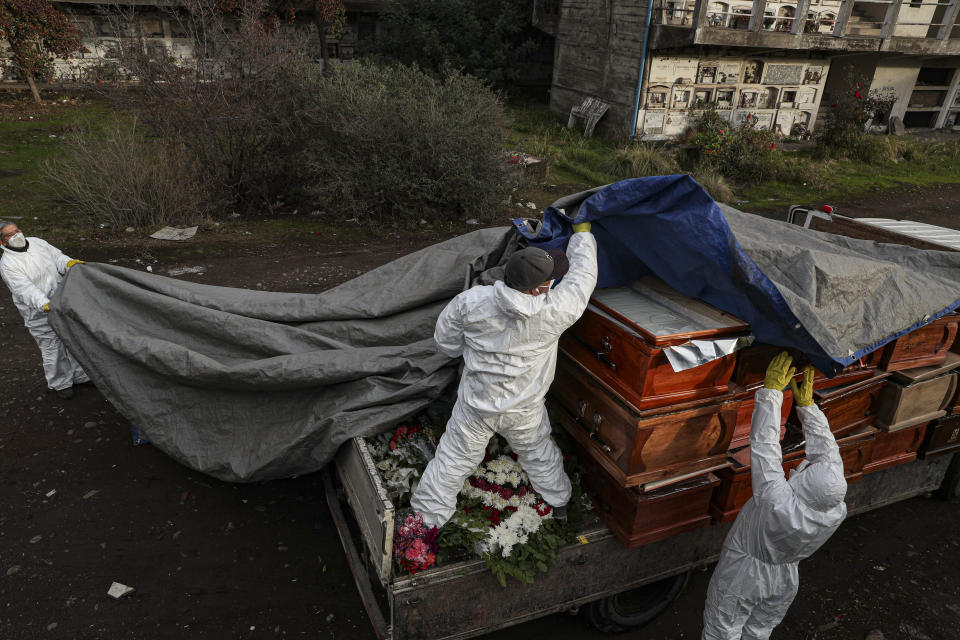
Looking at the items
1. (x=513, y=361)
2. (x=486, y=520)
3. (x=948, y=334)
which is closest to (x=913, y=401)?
(x=948, y=334)

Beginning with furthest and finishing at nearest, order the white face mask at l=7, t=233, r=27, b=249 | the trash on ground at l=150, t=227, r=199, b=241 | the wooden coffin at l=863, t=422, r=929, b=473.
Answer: the trash on ground at l=150, t=227, r=199, b=241 → the white face mask at l=7, t=233, r=27, b=249 → the wooden coffin at l=863, t=422, r=929, b=473

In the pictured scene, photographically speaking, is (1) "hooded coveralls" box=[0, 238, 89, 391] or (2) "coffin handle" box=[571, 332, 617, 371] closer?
(2) "coffin handle" box=[571, 332, 617, 371]

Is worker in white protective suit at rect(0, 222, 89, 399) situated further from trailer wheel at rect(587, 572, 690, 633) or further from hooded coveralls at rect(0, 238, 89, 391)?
trailer wheel at rect(587, 572, 690, 633)

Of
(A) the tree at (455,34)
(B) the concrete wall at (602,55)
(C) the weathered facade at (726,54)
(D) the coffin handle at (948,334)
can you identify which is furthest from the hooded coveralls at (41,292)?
(A) the tree at (455,34)

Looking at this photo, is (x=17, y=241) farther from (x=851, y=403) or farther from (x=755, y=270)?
(x=851, y=403)

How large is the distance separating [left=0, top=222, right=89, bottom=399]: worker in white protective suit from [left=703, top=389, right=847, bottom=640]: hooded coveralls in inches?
204

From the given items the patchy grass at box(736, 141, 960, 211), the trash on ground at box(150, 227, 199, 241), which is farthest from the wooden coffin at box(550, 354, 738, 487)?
the patchy grass at box(736, 141, 960, 211)

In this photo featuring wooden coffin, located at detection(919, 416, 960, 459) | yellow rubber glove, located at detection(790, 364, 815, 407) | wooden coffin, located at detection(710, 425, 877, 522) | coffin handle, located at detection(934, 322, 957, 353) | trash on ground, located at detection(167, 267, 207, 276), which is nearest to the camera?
yellow rubber glove, located at detection(790, 364, 815, 407)

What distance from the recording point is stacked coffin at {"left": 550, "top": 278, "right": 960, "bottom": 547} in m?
3.14

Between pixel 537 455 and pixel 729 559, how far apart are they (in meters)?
1.16

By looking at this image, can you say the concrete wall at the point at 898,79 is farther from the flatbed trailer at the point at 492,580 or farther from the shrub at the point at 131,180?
the shrub at the point at 131,180

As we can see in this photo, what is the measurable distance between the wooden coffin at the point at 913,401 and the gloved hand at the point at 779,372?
49.1 inches

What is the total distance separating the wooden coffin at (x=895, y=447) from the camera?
4.11m

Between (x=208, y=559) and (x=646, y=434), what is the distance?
302cm
